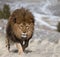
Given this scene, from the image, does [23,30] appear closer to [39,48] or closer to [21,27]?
[21,27]

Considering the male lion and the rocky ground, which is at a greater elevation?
the male lion

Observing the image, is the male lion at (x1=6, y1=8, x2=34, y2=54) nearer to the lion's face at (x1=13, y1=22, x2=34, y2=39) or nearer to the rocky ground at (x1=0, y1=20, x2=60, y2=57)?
the lion's face at (x1=13, y1=22, x2=34, y2=39)

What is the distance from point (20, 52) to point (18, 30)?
0.57m

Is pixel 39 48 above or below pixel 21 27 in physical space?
below

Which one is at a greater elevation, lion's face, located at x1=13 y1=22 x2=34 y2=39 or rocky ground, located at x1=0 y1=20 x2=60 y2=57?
lion's face, located at x1=13 y1=22 x2=34 y2=39

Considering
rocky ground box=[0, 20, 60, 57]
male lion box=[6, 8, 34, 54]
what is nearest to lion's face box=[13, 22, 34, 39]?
male lion box=[6, 8, 34, 54]

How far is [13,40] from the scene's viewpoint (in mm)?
8031

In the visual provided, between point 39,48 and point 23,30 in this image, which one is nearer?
point 23,30

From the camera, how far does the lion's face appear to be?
7.55 metres

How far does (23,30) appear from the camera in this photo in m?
7.56

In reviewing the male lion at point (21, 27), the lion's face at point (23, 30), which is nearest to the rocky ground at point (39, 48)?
the male lion at point (21, 27)

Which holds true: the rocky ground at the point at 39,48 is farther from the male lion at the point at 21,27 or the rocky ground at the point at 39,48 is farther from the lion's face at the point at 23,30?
the lion's face at the point at 23,30

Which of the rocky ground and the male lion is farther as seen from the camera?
the rocky ground

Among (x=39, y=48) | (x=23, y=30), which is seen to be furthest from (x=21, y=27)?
(x=39, y=48)
